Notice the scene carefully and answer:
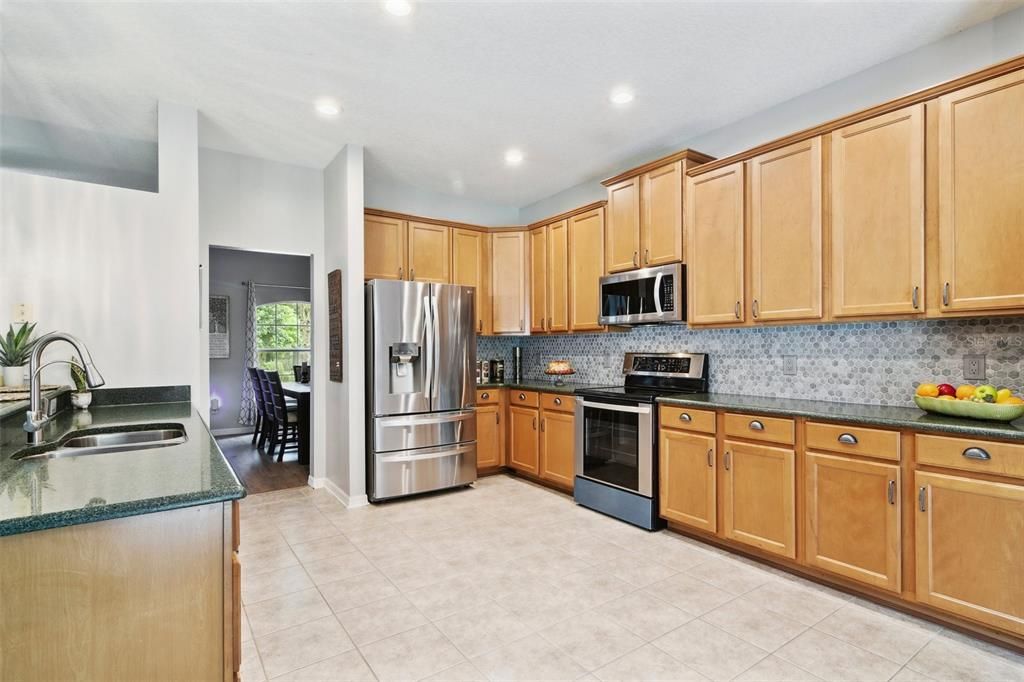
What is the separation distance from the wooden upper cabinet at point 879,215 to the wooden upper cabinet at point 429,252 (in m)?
3.18

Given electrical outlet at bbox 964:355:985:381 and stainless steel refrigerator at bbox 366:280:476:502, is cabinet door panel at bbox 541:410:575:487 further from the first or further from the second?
electrical outlet at bbox 964:355:985:381

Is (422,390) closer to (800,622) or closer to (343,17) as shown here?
(343,17)

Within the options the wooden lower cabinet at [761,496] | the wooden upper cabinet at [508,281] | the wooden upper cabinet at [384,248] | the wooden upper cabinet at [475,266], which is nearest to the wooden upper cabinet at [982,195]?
the wooden lower cabinet at [761,496]

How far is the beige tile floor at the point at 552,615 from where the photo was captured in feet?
6.32

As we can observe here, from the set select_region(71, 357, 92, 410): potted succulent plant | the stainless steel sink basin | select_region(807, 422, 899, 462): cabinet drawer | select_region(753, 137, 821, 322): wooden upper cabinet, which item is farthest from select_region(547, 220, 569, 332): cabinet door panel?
select_region(71, 357, 92, 410): potted succulent plant

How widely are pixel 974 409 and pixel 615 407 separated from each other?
1890 millimetres

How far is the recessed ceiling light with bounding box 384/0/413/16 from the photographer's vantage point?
2.25 metres

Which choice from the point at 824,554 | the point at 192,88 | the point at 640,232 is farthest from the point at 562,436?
the point at 192,88

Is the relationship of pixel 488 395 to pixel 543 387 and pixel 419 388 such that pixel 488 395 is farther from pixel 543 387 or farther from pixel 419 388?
pixel 419 388

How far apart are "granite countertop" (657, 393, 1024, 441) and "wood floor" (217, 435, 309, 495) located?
349 cm

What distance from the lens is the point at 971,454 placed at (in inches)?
80.4

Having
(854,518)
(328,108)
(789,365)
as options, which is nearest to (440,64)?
(328,108)

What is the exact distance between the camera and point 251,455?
19.0 feet

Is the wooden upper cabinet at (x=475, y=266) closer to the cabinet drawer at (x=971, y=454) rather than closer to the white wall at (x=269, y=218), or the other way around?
the white wall at (x=269, y=218)
